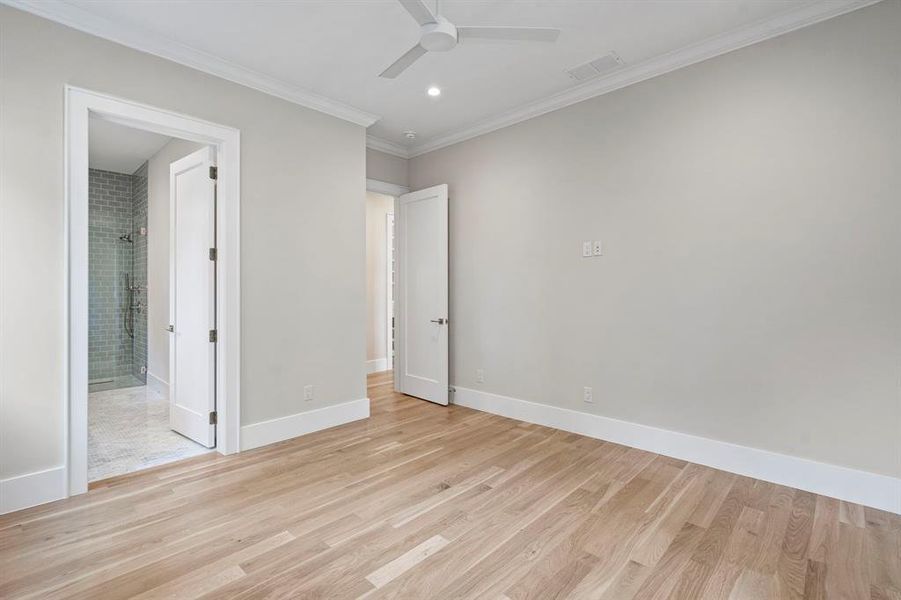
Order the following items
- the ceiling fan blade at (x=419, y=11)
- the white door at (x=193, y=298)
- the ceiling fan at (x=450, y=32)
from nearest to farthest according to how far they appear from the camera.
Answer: the ceiling fan blade at (x=419, y=11) → the ceiling fan at (x=450, y=32) → the white door at (x=193, y=298)

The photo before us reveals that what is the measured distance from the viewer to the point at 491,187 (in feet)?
14.6

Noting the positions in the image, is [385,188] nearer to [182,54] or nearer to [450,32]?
[182,54]

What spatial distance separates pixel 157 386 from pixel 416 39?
5101 mm

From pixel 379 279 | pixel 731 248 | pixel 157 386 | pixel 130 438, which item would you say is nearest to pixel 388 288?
pixel 379 279

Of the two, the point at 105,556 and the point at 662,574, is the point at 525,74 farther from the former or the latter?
the point at 105,556

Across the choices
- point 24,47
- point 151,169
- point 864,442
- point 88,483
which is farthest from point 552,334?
point 151,169

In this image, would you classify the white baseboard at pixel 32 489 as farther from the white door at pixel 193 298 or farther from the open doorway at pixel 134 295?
the white door at pixel 193 298

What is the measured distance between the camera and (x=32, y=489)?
8.15 feet

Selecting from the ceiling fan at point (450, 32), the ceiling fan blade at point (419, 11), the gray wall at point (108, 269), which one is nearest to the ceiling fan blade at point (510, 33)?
the ceiling fan at point (450, 32)

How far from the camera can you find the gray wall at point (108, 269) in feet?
20.0

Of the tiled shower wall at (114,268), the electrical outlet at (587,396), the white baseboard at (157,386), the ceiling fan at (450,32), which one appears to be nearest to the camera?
the ceiling fan at (450,32)

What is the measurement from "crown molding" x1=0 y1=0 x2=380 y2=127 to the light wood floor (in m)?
2.91

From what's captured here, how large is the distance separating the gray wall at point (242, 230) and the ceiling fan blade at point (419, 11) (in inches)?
78.0

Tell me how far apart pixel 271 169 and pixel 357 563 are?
300 cm
